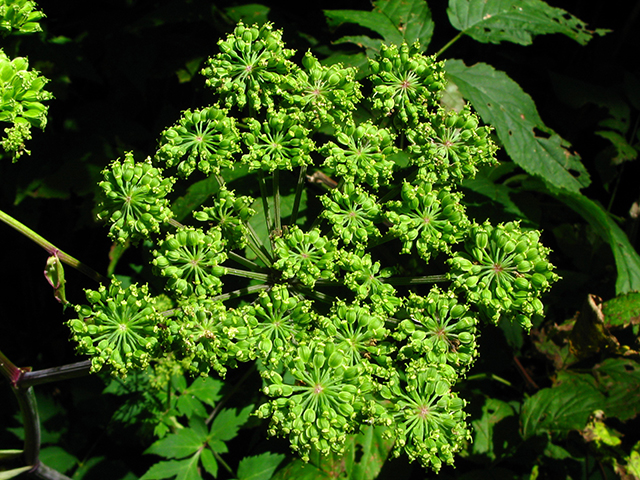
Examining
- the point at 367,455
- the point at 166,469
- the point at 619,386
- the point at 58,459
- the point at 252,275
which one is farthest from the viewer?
the point at 58,459

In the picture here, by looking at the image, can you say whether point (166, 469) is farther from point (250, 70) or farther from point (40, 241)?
point (250, 70)

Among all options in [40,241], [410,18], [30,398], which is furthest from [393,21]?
[30,398]

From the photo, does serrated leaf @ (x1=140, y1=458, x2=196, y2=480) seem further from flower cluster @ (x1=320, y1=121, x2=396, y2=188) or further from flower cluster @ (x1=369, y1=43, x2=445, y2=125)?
flower cluster @ (x1=369, y1=43, x2=445, y2=125)

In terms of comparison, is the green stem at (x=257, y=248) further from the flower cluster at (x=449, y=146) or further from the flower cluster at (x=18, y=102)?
the flower cluster at (x=18, y=102)

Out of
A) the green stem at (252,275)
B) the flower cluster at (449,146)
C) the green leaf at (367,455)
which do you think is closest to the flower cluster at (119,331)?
the green stem at (252,275)

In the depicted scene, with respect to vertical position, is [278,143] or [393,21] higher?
[393,21]

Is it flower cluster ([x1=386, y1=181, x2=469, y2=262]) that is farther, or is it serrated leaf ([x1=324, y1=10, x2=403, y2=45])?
serrated leaf ([x1=324, y1=10, x2=403, y2=45])

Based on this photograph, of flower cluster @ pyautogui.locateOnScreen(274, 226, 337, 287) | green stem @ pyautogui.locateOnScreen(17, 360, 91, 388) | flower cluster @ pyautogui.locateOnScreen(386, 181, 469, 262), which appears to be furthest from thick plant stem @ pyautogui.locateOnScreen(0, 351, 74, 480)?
flower cluster @ pyautogui.locateOnScreen(386, 181, 469, 262)
